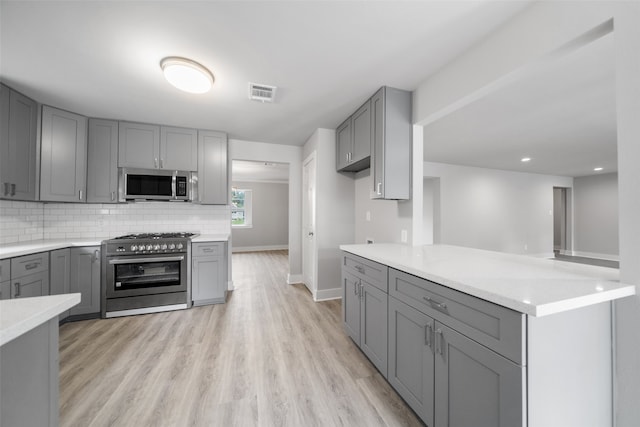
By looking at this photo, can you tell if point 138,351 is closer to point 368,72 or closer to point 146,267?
point 146,267

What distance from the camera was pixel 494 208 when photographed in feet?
20.8

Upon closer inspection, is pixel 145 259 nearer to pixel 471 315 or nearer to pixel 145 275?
pixel 145 275

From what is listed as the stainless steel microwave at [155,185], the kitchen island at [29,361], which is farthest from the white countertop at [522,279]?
the stainless steel microwave at [155,185]

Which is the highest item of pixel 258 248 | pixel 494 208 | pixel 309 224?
pixel 494 208

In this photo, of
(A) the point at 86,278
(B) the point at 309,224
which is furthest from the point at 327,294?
(A) the point at 86,278

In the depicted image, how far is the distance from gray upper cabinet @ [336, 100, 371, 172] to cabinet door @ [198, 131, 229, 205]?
1727 millimetres

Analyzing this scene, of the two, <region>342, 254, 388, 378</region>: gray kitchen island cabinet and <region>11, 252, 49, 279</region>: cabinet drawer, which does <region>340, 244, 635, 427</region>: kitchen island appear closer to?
<region>342, 254, 388, 378</region>: gray kitchen island cabinet

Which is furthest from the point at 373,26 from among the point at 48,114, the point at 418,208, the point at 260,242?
the point at 260,242

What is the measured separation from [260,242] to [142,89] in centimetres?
601

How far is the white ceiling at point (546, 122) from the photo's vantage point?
2112 millimetres

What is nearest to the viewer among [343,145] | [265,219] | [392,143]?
[392,143]

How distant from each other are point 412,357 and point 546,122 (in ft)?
12.1

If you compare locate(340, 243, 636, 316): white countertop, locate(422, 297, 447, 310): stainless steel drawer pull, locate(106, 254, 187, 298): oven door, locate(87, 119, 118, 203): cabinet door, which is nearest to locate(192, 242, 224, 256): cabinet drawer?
locate(106, 254, 187, 298): oven door

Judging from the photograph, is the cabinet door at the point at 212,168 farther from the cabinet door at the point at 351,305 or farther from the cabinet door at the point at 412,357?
the cabinet door at the point at 412,357
